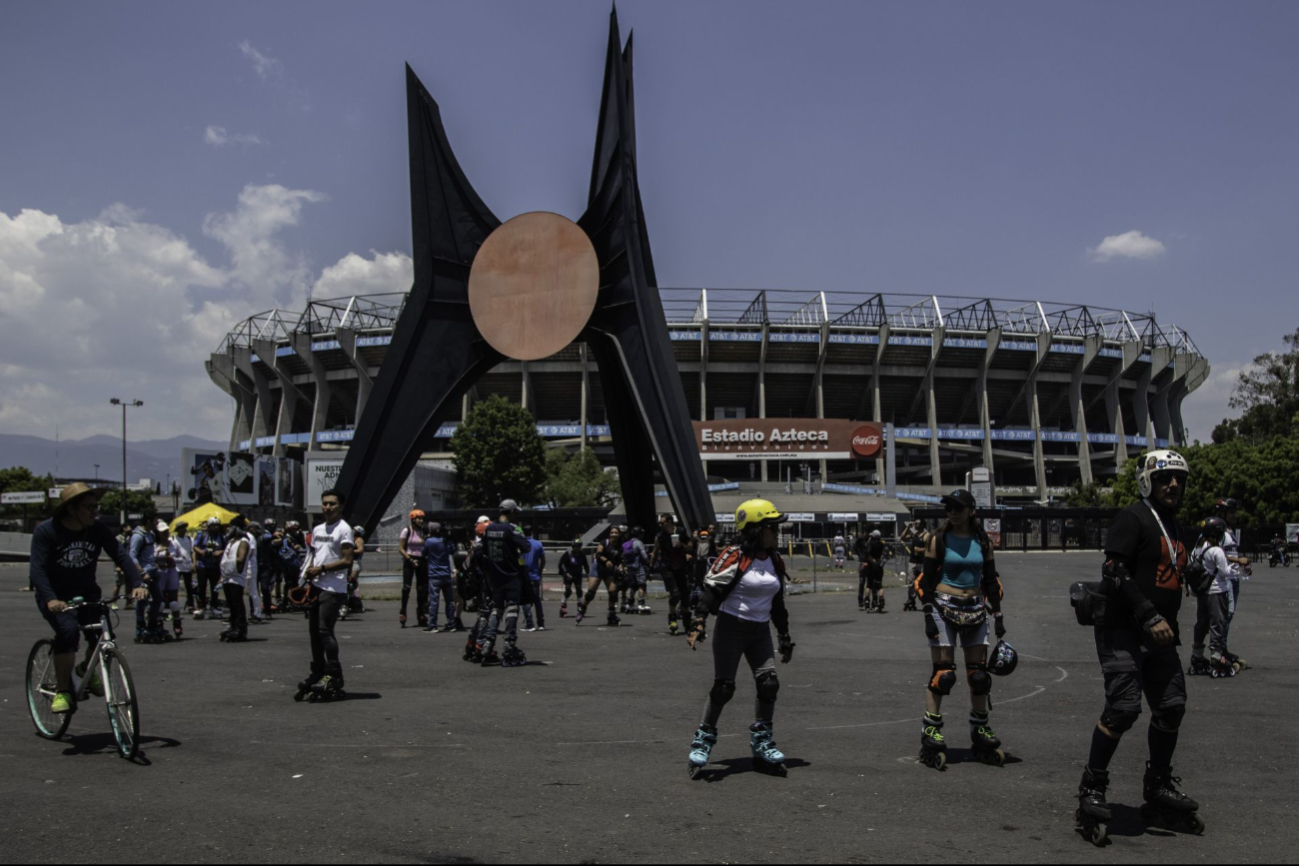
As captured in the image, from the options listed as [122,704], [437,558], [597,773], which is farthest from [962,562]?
[437,558]

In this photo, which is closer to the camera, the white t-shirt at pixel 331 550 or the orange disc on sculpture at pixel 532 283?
the white t-shirt at pixel 331 550

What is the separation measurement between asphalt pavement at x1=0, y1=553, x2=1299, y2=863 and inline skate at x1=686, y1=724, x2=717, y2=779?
8cm

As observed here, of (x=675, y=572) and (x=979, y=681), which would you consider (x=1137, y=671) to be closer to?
(x=979, y=681)

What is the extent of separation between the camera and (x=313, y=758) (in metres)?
6.65

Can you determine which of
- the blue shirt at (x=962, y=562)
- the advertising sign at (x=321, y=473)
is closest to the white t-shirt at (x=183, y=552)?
the blue shirt at (x=962, y=562)

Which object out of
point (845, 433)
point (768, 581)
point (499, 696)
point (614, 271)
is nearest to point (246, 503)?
point (614, 271)

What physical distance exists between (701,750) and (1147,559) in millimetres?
2695

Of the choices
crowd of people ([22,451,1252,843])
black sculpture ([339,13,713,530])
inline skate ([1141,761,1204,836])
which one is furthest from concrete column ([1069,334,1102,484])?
inline skate ([1141,761,1204,836])

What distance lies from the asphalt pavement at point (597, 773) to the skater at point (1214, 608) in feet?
0.93

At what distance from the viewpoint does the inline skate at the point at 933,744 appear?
6.32 metres

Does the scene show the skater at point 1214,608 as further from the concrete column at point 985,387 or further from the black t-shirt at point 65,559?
the concrete column at point 985,387

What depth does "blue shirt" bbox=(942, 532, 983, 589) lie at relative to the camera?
6.76 meters

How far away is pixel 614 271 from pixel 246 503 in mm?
33053

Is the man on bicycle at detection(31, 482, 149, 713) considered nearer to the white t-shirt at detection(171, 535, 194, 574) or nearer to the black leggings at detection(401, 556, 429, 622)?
the black leggings at detection(401, 556, 429, 622)
